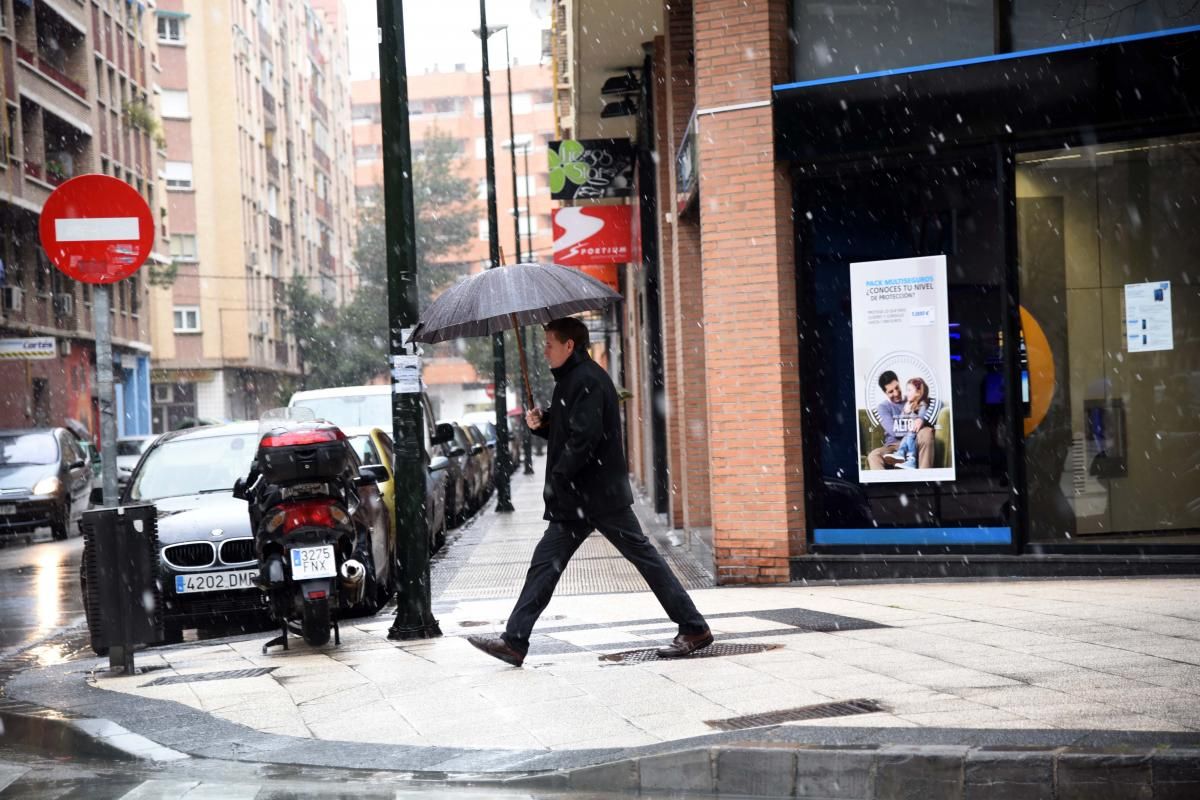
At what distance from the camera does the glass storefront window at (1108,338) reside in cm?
1138

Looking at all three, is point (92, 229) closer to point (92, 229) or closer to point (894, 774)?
point (92, 229)

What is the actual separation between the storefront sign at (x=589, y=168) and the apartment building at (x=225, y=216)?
149 ft

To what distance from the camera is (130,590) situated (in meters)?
8.86

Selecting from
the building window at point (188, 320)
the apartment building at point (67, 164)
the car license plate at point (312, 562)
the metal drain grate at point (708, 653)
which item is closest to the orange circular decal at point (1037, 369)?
the metal drain grate at point (708, 653)

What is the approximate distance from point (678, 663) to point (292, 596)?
2.85 m

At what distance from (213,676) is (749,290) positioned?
16.8ft

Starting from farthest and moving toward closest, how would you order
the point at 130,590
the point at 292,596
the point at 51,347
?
the point at 51,347
the point at 292,596
the point at 130,590

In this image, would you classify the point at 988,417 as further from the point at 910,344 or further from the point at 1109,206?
the point at 1109,206

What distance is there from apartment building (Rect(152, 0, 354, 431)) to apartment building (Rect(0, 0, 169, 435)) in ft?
25.7

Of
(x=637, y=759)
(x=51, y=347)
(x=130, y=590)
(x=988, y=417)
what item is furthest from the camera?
(x=51, y=347)

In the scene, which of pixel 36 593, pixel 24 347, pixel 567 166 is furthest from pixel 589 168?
pixel 24 347

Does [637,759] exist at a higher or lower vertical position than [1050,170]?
lower

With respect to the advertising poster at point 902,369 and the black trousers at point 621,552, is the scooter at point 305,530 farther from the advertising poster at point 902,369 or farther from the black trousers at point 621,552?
the advertising poster at point 902,369

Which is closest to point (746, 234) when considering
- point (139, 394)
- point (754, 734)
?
point (754, 734)
